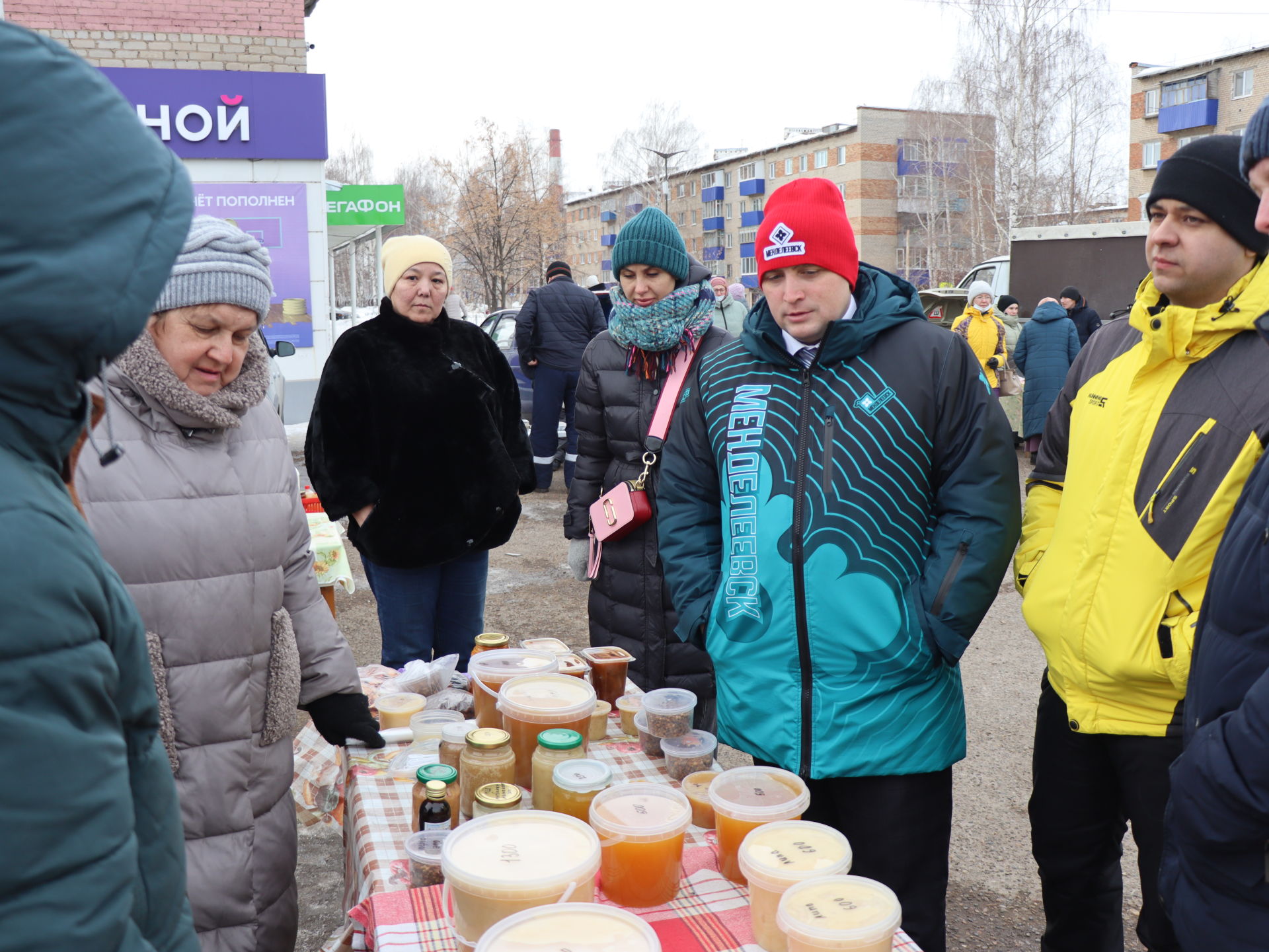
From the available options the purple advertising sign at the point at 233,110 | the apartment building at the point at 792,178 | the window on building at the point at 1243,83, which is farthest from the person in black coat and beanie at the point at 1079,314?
the window on building at the point at 1243,83

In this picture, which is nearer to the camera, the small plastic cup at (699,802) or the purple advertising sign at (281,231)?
the small plastic cup at (699,802)

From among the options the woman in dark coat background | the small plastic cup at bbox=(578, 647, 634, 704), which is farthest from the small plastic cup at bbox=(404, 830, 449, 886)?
the woman in dark coat background

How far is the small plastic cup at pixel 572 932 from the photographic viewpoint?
4.33 ft

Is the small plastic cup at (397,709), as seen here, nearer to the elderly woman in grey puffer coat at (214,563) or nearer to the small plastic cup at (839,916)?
the elderly woman in grey puffer coat at (214,563)

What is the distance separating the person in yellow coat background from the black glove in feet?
31.6

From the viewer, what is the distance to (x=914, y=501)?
2.30m

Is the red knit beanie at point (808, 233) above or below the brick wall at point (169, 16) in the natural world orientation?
below

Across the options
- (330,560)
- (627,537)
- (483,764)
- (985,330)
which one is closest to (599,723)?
(483,764)

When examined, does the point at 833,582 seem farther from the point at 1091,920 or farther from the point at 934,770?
the point at 1091,920

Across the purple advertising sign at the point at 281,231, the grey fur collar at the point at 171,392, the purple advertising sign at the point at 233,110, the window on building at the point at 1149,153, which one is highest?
the window on building at the point at 1149,153

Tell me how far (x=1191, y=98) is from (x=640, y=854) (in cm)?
4663

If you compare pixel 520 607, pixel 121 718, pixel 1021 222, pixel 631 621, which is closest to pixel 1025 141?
pixel 1021 222

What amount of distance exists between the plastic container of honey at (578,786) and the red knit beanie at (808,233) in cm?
128

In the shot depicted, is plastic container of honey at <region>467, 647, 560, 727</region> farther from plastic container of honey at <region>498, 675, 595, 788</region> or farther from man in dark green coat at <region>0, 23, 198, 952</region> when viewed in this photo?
man in dark green coat at <region>0, 23, 198, 952</region>
